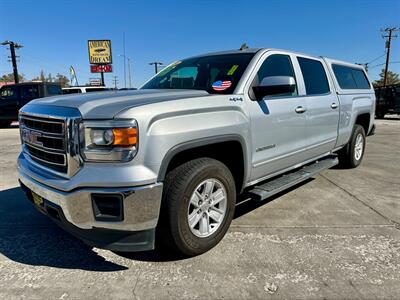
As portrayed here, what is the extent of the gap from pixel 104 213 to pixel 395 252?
265 cm

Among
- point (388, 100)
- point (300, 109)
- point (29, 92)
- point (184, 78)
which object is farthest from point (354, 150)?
point (388, 100)

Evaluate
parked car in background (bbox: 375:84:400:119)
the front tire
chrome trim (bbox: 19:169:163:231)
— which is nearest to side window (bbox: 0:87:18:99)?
chrome trim (bbox: 19:169:163:231)

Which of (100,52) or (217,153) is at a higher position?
(100,52)

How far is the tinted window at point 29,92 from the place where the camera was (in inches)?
577

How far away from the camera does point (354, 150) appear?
586 cm

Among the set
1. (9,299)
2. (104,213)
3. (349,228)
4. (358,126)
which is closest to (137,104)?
(104,213)

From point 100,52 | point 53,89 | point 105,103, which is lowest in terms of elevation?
point 53,89

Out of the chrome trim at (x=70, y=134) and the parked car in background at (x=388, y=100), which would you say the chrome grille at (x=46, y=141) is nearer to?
the chrome trim at (x=70, y=134)

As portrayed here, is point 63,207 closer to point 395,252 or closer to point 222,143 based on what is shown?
point 222,143

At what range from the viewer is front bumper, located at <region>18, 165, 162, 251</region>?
2.25 metres

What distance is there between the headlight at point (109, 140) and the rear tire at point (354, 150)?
478 cm

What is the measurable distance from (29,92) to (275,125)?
14659mm

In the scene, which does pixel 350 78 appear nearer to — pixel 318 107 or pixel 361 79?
pixel 361 79

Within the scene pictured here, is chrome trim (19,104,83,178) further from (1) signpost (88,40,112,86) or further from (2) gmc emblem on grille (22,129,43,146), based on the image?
(1) signpost (88,40,112,86)
